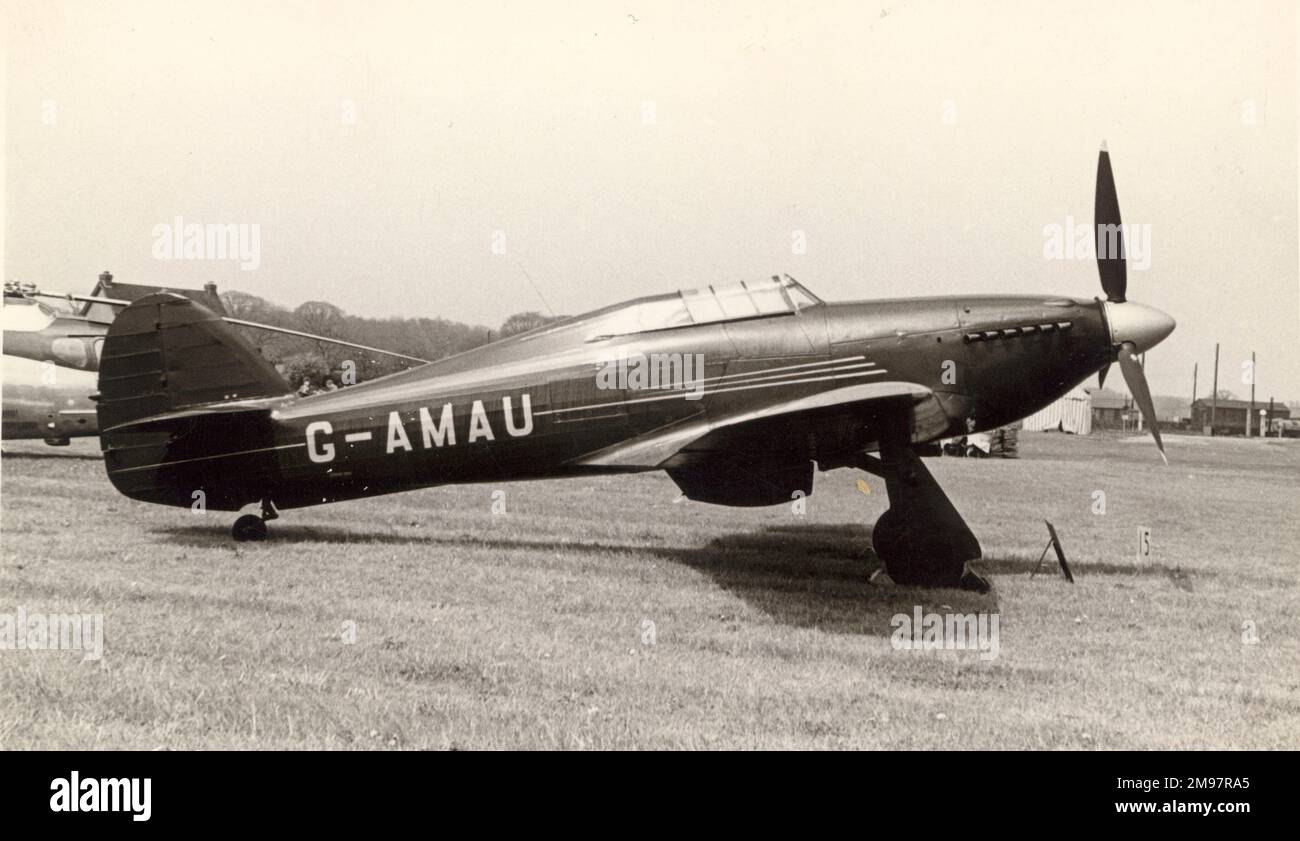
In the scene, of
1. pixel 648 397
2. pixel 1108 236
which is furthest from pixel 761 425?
pixel 1108 236

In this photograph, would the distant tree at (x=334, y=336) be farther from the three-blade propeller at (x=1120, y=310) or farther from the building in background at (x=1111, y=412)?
the building in background at (x=1111, y=412)

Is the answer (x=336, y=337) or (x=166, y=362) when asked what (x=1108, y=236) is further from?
(x=336, y=337)

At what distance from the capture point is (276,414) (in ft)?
22.9

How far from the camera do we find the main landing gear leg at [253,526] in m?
7.24

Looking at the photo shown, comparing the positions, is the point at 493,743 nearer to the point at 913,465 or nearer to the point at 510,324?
the point at 913,465

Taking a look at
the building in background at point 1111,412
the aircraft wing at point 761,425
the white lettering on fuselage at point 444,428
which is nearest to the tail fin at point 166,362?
the white lettering on fuselage at point 444,428

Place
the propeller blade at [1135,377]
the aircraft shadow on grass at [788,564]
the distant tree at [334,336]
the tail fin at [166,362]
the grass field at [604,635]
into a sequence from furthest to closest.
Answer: the distant tree at [334,336]
the tail fin at [166,362]
the propeller blade at [1135,377]
the aircraft shadow on grass at [788,564]
the grass field at [604,635]

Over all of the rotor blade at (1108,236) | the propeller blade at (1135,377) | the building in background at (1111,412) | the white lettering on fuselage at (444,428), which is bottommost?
the building in background at (1111,412)

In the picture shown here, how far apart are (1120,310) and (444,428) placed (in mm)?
5748

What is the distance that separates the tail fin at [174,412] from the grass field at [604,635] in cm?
57

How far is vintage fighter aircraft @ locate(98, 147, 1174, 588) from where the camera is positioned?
20.8ft

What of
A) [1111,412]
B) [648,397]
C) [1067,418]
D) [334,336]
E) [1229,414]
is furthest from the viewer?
[1111,412]

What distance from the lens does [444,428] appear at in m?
6.69

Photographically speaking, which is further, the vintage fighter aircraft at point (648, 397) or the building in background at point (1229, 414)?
the building in background at point (1229, 414)
